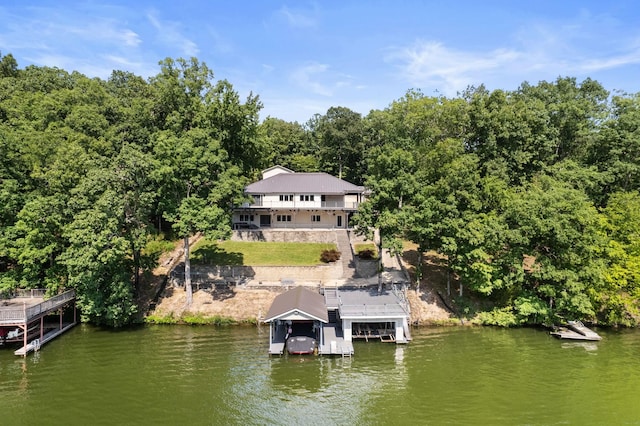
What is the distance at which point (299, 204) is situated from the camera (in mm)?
57750

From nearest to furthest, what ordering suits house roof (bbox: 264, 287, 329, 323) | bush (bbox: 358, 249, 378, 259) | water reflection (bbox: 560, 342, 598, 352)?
house roof (bbox: 264, 287, 329, 323) < water reflection (bbox: 560, 342, 598, 352) < bush (bbox: 358, 249, 378, 259)

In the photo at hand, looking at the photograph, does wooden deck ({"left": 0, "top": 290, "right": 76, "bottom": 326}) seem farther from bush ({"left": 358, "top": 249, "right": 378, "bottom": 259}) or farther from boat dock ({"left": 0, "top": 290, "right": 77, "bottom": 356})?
bush ({"left": 358, "top": 249, "right": 378, "bottom": 259})

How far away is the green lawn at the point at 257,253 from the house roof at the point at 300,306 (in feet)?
34.7

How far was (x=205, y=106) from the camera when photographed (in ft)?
162

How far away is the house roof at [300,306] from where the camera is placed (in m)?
30.9

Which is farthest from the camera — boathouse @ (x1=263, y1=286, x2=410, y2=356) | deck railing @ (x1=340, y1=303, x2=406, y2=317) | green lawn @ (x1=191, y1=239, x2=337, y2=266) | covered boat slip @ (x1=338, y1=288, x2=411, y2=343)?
green lawn @ (x1=191, y1=239, x2=337, y2=266)

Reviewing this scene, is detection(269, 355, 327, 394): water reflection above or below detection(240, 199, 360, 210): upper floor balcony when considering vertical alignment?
below

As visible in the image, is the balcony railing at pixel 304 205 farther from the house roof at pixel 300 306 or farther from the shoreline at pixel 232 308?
the house roof at pixel 300 306

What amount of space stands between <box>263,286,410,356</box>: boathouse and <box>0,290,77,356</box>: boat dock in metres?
17.3

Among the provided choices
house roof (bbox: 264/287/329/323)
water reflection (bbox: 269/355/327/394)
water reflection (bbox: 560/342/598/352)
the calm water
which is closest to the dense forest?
water reflection (bbox: 560/342/598/352)

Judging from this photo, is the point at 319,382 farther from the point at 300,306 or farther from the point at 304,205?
the point at 304,205

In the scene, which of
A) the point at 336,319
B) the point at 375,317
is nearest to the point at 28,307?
the point at 336,319

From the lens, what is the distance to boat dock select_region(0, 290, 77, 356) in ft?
99.3

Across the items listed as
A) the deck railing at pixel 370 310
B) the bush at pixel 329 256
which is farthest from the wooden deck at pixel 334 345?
the bush at pixel 329 256
